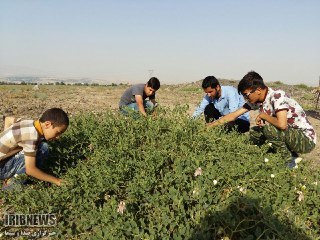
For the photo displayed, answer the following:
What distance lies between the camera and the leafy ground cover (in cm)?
260

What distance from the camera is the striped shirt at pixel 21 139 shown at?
3.47 meters

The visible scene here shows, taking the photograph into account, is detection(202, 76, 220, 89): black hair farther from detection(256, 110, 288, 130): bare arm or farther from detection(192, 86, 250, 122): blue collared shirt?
detection(256, 110, 288, 130): bare arm

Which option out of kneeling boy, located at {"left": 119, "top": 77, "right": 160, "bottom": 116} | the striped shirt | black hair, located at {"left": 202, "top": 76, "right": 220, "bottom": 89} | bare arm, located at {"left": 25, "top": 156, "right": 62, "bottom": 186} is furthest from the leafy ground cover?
kneeling boy, located at {"left": 119, "top": 77, "right": 160, "bottom": 116}

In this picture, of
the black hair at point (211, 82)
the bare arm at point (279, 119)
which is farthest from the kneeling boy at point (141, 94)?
the bare arm at point (279, 119)

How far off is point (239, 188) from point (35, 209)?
184 centimetres

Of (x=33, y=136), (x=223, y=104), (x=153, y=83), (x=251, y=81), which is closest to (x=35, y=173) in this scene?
(x=33, y=136)

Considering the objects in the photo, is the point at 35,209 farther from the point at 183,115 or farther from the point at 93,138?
the point at 183,115

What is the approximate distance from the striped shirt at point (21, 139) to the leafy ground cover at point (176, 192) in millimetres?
370

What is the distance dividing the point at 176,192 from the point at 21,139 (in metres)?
1.79

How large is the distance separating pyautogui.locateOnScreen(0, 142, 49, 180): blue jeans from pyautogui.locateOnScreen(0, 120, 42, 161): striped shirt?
16cm

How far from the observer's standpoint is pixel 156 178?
10.5ft

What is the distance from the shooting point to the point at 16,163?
390 cm

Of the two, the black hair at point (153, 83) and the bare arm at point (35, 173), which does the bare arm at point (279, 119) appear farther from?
the bare arm at point (35, 173)

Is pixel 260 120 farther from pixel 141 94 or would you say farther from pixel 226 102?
pixel 141 94
